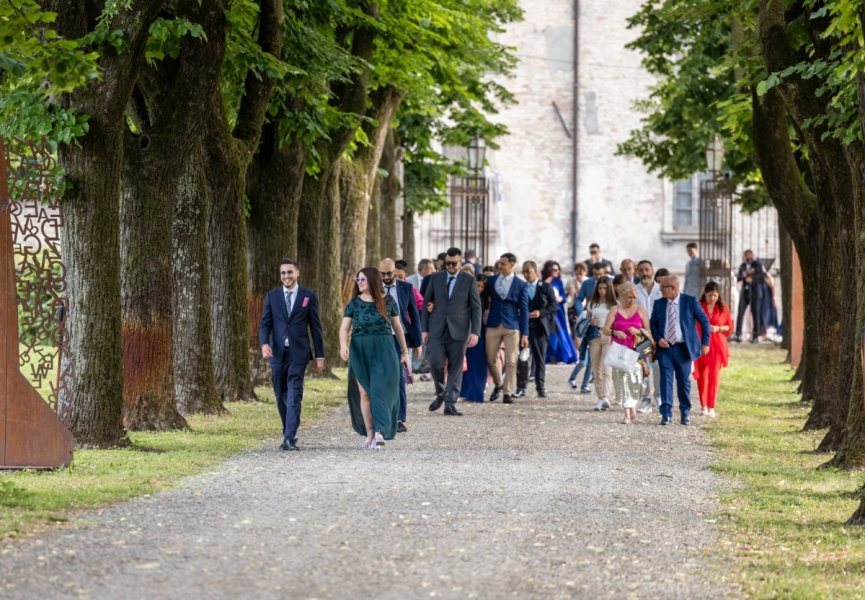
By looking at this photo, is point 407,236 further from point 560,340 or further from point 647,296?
point 647,296

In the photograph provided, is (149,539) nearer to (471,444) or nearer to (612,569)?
(612,569)

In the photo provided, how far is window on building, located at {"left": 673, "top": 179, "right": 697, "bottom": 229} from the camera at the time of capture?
2196 inches

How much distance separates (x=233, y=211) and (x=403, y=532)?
11206mm

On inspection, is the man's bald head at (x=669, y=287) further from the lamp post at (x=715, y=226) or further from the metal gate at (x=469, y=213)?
the metal gate at (x=469, y=213)

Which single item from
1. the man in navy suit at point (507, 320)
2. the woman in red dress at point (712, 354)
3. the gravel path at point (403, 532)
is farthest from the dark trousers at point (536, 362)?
the gravel path at point (403, 532)

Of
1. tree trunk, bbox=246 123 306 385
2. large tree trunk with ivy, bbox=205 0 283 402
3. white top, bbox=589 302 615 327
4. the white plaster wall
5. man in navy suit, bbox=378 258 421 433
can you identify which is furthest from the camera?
the white plaster wall

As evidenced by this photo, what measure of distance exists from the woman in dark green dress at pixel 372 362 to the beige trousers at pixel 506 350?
7128 millimetres

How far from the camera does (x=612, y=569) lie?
9.62 meters

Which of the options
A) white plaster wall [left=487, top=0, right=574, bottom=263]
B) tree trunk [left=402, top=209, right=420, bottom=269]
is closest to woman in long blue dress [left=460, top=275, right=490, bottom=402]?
tree trunk [left=402, top=209, right=420, bottom=269]

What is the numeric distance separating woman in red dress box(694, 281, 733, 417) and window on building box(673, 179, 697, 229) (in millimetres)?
33483

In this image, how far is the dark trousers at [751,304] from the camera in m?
43.8

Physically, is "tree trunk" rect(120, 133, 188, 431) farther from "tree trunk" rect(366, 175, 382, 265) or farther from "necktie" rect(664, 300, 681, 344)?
"tree trunk" rect(366, 175, 382, 265)

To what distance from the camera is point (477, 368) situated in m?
23.8

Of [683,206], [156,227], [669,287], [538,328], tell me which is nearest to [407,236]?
[683,206]
